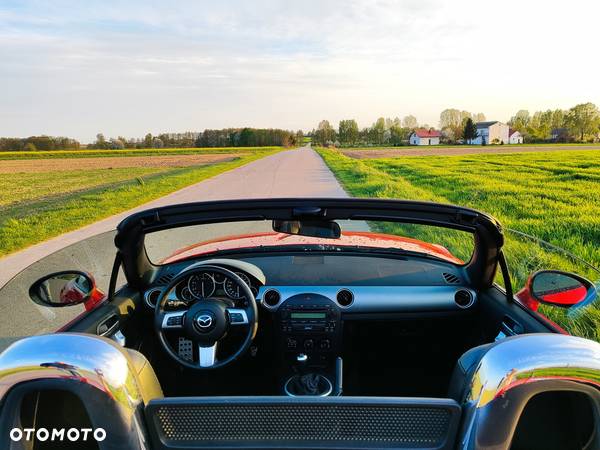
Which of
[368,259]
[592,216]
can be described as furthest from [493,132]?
[368,259]

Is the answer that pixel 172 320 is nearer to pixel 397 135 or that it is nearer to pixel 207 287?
pixel 207 287

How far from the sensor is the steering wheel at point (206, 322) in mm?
2459

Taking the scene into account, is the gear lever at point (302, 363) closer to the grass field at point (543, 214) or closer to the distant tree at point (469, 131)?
the grass field at point (543, 214)

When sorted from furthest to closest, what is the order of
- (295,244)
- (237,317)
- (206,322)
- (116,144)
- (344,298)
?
(116,144) < (295,244) < (344,298) < (237,317) < (206,322)

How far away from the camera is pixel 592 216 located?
430 inches

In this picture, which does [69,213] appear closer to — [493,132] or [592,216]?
[592,216]

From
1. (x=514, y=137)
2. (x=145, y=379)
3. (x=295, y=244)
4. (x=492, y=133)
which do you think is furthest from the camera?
(x=514, y=137)

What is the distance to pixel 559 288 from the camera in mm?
2521

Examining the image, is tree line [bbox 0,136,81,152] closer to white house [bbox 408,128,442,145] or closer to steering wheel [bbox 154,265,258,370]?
white house [bbox 408,128,442,145]

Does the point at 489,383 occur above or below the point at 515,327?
above

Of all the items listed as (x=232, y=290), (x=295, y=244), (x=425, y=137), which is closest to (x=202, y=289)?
(x=232, y=290)

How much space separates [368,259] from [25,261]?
6986mm

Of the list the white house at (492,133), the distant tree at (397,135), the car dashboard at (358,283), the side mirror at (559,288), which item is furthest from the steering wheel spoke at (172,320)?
the distant tree at (397,135)

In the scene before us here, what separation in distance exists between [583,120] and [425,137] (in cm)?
5149
